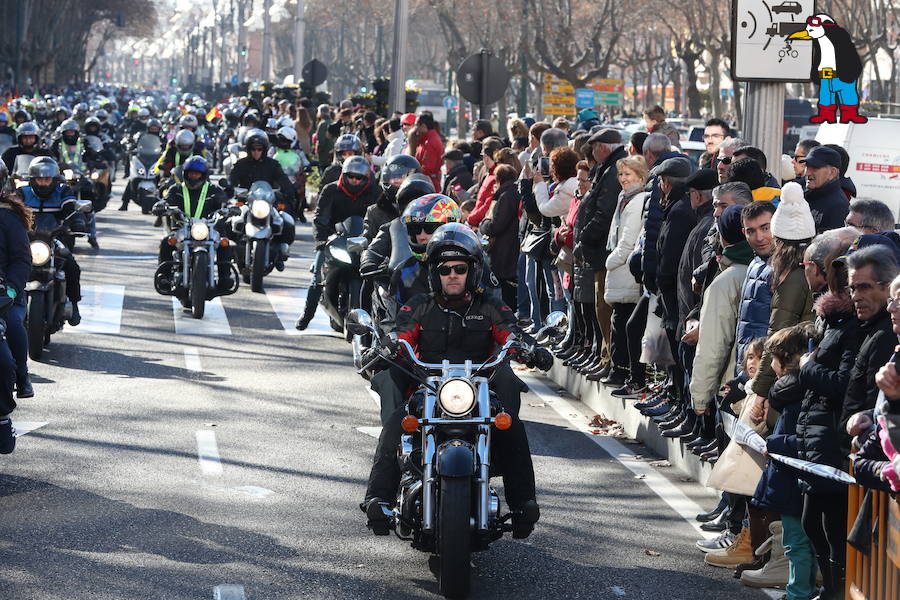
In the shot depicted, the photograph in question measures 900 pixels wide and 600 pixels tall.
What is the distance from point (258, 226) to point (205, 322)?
2.38 meters

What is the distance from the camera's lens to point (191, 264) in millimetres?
16828

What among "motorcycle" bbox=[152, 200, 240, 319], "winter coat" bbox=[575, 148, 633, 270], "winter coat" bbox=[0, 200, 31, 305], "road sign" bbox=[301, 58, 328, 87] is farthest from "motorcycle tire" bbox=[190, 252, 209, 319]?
"road sign" bbox=[301, 58, 328, 87]

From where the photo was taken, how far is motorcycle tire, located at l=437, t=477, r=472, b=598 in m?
6.88

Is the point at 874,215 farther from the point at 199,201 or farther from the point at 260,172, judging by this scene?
the point at 260,172

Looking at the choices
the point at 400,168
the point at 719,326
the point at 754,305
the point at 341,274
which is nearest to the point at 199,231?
the point at 341,274

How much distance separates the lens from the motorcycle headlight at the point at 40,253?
13688 millimetres

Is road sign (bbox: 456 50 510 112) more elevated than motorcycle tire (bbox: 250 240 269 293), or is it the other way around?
road sign (bbox: 456 50 510 112)

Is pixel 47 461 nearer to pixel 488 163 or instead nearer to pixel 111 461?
pixel 111 461

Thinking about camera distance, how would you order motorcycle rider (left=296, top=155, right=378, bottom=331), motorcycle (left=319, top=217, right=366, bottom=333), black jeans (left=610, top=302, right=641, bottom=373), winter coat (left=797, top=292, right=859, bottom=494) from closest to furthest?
1. winter coat (left=797, top=292, right=859, bottom=494)
2. black jeans (left=610, top=302, right=641, bottom=373)
3. motorcycle (left=319, top=217, right=366, bottom=333)
4. motorcycle rider (left=296, top=155, right=378, bottom=331)

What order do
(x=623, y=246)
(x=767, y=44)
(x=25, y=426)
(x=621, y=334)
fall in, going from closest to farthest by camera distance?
(x=767, y=44), (x=25, y=426), (x=623, y=246), (x=621, y=334)

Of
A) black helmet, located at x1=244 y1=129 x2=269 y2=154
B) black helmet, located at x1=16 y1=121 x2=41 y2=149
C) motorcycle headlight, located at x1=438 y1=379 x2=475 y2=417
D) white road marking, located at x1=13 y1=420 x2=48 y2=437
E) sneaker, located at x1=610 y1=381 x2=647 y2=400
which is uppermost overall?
black helmet, located at x1=16 y1=121 x2=41 y2=149

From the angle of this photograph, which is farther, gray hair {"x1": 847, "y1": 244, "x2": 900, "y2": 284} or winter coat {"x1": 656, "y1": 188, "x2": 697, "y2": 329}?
winter coat {"x1": 656, "y1": 188, "x2": 697, "y2": 329}

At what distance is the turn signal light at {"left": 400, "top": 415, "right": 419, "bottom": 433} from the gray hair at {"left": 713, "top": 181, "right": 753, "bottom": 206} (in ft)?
9.09

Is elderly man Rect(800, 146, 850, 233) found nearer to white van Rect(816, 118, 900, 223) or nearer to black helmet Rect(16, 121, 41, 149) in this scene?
black helmet Rect(16, 121, 41, 149)
